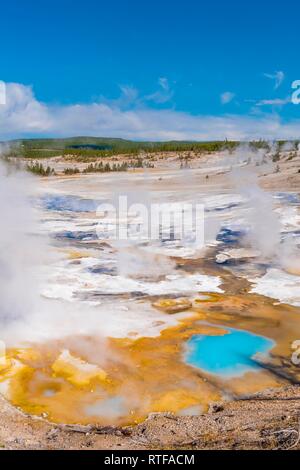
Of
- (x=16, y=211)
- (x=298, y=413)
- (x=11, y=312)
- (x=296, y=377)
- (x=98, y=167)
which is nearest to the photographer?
(x=298, y=413)

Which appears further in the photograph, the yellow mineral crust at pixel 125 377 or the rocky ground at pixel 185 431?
the yellow mineral crust at pixel 125 377

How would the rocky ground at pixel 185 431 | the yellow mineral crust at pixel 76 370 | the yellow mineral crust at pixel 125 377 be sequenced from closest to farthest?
the rocky ground at pixel 185 431
the yellow mineral crust at pixel 125 377
the yellow mineral crust at pixel 76 370

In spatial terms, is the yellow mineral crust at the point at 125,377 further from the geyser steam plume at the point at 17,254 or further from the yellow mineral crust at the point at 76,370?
the geyser steam plume at the point at 17,254

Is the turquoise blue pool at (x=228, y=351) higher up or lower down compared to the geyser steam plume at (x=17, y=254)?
lower down

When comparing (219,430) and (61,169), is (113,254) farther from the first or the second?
(61,169)

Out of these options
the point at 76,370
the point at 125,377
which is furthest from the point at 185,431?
the point at 76,370

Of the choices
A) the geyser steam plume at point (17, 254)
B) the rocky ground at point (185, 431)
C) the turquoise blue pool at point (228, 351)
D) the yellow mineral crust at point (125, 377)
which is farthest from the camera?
the geyser steam plume at point (17, 254)

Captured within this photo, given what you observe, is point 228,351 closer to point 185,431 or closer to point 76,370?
point 76,370

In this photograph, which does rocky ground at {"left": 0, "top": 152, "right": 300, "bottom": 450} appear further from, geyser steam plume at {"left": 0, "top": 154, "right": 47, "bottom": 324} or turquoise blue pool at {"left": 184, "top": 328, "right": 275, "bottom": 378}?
geyser steam plume at {"left": 0, "top": 154, "right": 47, "bottom": 324}

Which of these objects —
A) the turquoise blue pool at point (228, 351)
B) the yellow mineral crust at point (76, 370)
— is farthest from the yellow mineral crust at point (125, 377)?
the turquoise blue pool at point (228, 351)

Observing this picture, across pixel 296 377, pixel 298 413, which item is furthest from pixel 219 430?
pixel 296 377
